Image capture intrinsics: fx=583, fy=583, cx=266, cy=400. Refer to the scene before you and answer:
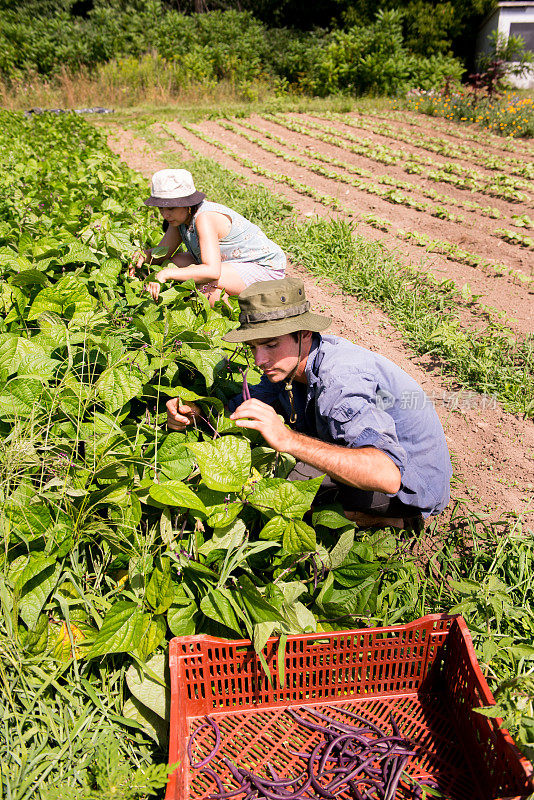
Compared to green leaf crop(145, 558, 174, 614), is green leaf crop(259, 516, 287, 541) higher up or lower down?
higher up

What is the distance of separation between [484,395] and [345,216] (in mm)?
4060

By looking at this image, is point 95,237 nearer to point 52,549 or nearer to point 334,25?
point 52,549

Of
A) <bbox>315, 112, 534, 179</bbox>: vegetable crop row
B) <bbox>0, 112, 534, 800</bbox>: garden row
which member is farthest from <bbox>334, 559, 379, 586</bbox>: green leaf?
<bbox>315, 112, 534, 179</bbox>: vegetable crop row

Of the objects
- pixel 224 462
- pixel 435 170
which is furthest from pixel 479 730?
pixel 435 170

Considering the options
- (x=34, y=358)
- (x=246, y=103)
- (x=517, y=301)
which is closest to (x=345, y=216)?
(x=517, y=301)

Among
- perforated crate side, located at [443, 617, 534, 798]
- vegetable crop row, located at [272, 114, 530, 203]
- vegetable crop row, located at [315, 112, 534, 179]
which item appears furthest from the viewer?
vegetable crop row, located at [315, 112, 534, 179]

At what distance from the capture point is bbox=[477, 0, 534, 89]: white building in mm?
19875

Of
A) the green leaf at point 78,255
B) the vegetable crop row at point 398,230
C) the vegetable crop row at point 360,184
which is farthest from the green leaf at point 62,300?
the vegetable crop row at point 360,184

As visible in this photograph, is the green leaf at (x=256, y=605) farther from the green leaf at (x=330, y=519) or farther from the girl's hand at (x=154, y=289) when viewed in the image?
the girl's hand at (x=154, y=289)

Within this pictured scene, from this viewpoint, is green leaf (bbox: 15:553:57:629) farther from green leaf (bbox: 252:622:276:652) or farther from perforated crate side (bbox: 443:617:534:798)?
perforated crate side (bbox: 443:617:534:798)

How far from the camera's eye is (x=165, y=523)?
1814 mm

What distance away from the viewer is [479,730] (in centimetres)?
158

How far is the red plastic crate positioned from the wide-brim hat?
2.45 meters

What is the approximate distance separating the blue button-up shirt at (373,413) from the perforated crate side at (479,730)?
0.54 m
